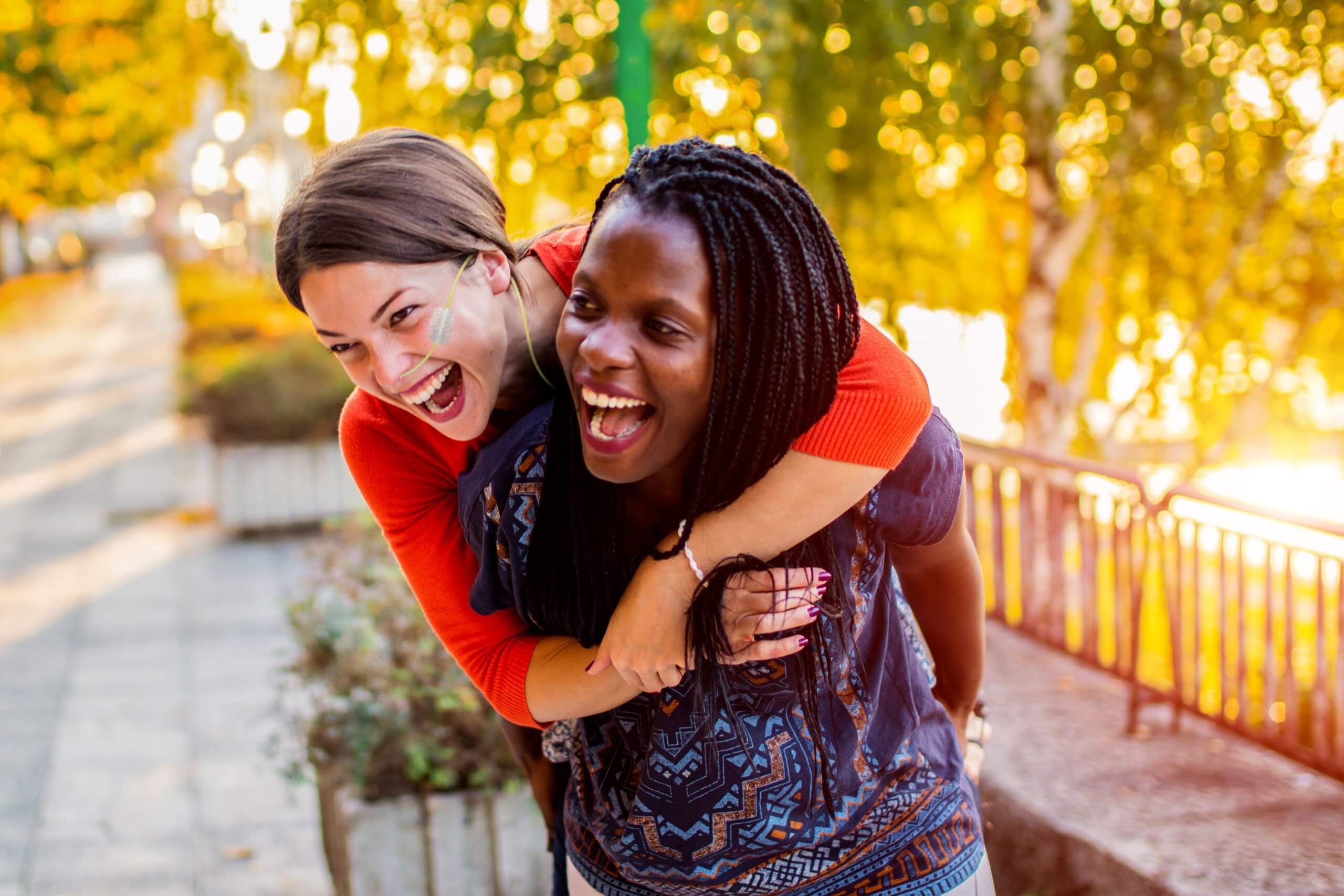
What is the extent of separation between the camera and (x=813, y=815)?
150 centimetres

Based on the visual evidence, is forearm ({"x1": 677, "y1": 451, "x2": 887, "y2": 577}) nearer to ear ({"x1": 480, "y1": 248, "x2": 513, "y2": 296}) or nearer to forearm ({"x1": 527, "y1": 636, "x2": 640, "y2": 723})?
forearm ({"x1": 527, "y1": 636, "x2": 640, "y2": 723})

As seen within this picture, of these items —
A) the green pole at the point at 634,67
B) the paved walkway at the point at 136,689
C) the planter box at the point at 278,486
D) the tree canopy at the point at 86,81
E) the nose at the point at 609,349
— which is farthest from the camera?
the tree canopy at the point at 86,81

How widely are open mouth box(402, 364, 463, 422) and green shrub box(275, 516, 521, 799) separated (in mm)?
1718

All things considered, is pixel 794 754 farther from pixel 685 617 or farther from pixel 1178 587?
pixel 1178 587

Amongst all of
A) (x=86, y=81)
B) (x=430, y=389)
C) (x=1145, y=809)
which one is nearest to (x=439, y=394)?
(x=430, y=389)

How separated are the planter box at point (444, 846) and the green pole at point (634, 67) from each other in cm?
210

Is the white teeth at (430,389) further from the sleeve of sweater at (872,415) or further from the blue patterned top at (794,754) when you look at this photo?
the sleeve of sweater at (872,415)

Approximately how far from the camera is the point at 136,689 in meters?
5.95

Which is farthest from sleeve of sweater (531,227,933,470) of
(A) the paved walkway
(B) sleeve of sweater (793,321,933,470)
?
(A) the paved walkway

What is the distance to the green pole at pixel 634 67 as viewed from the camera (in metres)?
4.04

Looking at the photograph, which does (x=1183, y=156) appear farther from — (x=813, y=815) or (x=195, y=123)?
(x=195, y=123)

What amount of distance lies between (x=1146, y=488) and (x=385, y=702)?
231 cm

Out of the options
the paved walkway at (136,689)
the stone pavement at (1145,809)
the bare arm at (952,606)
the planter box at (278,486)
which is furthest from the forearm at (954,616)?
the planter box at (278,486)

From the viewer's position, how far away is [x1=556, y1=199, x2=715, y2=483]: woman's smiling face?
131 centimetres
